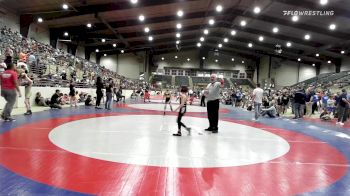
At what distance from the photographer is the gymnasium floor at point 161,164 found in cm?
333

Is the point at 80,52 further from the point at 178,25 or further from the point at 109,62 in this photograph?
the point at 178,25

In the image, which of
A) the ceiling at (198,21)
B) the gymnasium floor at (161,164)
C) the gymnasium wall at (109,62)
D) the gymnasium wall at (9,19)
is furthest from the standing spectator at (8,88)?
the gymnasium wall at (109,62)

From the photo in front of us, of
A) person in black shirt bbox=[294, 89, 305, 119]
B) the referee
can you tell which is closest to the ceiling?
person in black shirt bbox=[294, 89, 305, 119]

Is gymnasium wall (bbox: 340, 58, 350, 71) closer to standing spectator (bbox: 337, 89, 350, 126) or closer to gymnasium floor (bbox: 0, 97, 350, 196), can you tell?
standing spectator (bbox: 337, 89, 350, 126)

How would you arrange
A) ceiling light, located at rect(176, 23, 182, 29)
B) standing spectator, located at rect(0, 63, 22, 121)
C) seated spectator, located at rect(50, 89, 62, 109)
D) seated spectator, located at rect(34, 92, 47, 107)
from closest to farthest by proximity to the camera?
standing spectator, located at rect(0, 63, 22, 121)
seated spectator, located at rect(50, 89, 62, 109)
seated spectator, located at rect(34, 92, 47, 107)
ceiling light, located at rect(176, 23, 182, 29)

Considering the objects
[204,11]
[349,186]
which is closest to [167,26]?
[204,11]

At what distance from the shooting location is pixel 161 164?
4.30 meters

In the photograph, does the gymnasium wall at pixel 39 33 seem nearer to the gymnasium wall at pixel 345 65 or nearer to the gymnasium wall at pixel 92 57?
the gymnasium wall at pixel 92 57

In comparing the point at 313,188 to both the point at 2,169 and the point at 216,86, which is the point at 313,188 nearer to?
the point at 2,169

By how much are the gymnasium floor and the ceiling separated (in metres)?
16.2

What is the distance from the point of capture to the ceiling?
21156 mm

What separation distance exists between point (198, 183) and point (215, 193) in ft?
1.12

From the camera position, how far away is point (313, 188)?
3541mm

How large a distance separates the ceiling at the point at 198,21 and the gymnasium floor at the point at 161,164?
53.1 ft
